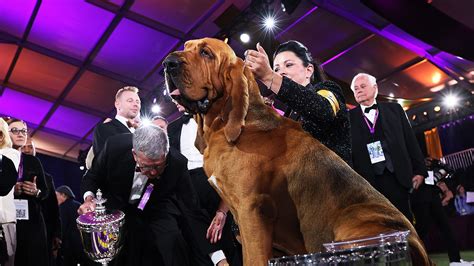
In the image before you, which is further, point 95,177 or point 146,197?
point 95,177

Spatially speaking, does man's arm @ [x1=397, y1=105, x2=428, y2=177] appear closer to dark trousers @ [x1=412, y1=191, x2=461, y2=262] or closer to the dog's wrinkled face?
dark trousers @ [x1=412, y1=191, x2=461, y2=262]

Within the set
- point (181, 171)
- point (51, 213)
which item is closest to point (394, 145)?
point (181, 171)

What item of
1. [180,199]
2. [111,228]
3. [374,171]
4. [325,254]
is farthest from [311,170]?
[374,171]

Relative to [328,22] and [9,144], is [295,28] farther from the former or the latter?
[9,144]

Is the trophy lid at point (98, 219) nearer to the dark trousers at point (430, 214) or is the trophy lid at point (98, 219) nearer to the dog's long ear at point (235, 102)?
the dog's long ear at point (235, 102)

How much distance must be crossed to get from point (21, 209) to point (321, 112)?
373cm

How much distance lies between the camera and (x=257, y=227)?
1810 millimetres

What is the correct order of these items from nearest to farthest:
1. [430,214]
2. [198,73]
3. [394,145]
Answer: [198,73] → [394,145] → [430,214]

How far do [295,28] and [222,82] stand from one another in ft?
22.7

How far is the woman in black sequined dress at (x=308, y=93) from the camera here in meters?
2.11

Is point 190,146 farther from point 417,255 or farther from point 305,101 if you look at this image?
point 417,255

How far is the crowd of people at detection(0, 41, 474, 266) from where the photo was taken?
247 centimetres

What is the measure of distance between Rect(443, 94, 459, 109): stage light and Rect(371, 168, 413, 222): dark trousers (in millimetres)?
7244

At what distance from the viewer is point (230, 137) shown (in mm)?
1954
